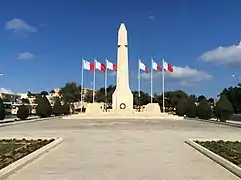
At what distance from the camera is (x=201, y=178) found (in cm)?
888

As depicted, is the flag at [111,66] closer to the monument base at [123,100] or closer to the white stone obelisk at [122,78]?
the white stone obelisk at [122,78]

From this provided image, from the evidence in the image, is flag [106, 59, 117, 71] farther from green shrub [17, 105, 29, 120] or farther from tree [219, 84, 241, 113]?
tree [219, 84, 241, 113]

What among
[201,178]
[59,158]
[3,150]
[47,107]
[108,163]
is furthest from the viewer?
[47,107]

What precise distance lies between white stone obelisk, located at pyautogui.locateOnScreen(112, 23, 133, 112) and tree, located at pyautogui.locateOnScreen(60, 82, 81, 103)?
161 feet

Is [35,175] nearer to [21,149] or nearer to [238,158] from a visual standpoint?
[21,149]

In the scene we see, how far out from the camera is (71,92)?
112875 millimetres

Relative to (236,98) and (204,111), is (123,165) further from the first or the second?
(236,98)

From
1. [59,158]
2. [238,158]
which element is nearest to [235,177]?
[238,158]

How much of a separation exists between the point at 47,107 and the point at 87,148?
37475 mm

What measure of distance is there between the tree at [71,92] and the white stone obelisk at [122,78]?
161 ft

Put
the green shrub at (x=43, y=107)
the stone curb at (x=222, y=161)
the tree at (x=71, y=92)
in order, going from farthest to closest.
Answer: the tree at (x=71, y=92) → the green shrub at (x=43, y=107) → the stone curb at (x=222, y=161)

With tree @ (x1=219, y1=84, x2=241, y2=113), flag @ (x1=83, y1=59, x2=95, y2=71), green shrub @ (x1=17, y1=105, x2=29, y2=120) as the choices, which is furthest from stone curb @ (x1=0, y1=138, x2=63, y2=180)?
tree @ (x1=219, y1=84, x2=241, y2=113)

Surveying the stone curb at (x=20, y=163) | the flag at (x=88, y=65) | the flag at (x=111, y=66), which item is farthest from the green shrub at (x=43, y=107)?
the stone curb at (x=20, y=163)

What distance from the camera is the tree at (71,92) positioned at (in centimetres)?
11059
